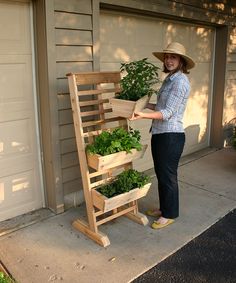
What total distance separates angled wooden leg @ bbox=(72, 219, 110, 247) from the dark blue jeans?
2.19 feet

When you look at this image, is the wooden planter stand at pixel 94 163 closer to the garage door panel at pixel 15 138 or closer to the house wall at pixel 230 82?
the garage door panel at pixel 15 138

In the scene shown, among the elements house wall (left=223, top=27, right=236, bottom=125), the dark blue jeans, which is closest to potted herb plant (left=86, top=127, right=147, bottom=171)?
the dark blue jeans

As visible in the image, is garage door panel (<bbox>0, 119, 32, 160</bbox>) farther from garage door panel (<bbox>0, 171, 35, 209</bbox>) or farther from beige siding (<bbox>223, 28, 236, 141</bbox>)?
beige siding (<bbox>223, 28, 236, 141</bbox>)

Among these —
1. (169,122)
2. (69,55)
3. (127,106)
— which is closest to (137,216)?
(169,122)

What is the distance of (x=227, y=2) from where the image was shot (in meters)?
5.50

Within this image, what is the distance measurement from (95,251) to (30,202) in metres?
1.00

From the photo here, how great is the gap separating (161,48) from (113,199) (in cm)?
261

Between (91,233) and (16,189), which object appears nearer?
(91,233)

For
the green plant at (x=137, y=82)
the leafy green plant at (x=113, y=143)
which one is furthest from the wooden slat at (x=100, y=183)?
the green plant at (x=137, y=82)

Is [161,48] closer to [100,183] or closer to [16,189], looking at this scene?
[100,183]

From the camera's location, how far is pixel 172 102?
284 centimetres

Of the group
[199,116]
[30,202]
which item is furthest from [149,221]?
[199,116]

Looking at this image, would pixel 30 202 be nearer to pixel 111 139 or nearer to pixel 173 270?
pixel 111 139

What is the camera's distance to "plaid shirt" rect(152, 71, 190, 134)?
2.84 m
